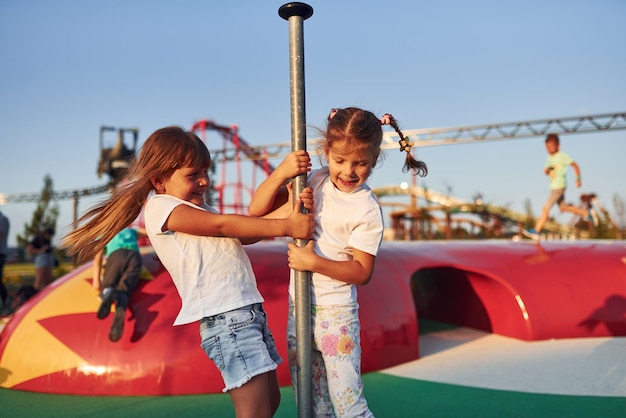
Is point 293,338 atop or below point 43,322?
atop

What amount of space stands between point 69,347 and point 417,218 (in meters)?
14.6

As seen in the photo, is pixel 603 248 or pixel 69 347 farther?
pixel 603 248

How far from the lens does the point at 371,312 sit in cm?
454

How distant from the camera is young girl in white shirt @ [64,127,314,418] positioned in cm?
196

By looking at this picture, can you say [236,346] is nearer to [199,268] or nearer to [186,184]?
[199,268]

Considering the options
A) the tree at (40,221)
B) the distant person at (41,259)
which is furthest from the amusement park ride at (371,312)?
the tree at (40,221)

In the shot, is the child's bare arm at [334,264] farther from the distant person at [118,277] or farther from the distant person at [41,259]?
the distant person at [41,259]

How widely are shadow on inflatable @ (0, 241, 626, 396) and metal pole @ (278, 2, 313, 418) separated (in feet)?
7.13

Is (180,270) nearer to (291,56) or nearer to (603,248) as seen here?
(291,56)

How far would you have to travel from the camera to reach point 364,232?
204cm

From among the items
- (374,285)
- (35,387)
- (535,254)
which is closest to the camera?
(35,387)

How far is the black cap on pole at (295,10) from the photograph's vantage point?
1957 millimetres

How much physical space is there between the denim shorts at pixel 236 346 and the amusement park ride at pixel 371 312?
2.67 feet

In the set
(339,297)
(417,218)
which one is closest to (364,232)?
(339,297)
